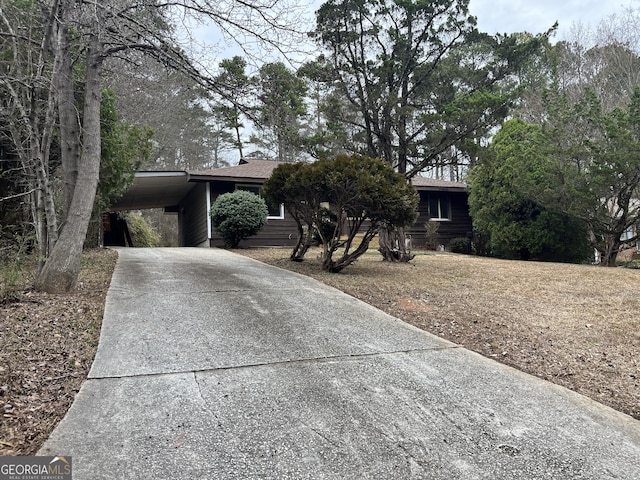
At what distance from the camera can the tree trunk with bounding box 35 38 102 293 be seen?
531cm

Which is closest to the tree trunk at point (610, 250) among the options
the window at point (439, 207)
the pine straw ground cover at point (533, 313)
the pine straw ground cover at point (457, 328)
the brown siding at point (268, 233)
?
the pine straw ground cover at point (533, 313)

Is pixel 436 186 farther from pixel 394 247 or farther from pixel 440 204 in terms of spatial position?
pixel 394 247

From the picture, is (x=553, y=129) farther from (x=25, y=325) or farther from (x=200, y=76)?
(x=25, y=325)

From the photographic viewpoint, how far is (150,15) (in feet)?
19.8

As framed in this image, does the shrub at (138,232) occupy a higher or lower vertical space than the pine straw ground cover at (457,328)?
higher

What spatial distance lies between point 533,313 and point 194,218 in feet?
48.6

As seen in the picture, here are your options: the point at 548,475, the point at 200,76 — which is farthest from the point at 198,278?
the point at 548,475

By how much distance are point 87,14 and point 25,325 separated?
429 centimetres

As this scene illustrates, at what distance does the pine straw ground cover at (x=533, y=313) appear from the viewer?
354 centimetres

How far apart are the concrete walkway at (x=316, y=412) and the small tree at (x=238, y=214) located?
28.1ft

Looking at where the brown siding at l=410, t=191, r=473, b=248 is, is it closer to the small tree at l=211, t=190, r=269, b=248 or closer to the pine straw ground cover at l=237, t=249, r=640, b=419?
the small tree at l=211, t=190, r=269, b=248

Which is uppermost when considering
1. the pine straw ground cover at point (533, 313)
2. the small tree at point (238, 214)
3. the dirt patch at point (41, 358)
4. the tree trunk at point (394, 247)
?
the small tree at point (238, 214)

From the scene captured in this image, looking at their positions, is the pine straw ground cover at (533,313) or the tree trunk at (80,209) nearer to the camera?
the pine straw ground cover at (533,313)

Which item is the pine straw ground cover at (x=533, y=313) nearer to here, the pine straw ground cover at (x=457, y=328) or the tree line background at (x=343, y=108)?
the pine straw ground cover at (x=457, y=328)
